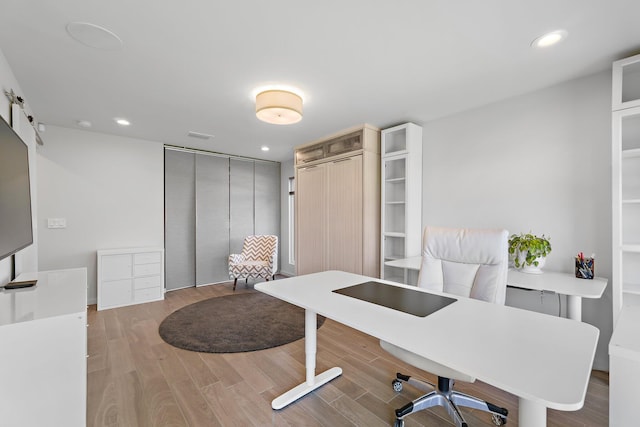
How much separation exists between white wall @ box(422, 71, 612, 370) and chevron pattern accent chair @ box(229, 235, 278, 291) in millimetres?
2896

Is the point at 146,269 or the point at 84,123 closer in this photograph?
the point at 84,123

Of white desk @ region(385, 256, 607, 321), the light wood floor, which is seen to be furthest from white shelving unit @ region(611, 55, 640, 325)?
the light wood floor

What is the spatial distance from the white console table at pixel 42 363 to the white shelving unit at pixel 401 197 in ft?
9.45

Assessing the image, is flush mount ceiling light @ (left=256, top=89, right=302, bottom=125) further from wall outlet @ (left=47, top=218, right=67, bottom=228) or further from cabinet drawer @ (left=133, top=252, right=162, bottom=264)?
wall outlet @ (left=47, top=218, right=67, bottom=228)

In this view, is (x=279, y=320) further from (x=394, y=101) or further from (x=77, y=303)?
(x=394, y=101)

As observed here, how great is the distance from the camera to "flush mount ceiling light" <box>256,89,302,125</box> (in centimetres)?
249

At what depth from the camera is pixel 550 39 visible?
183 centimetres

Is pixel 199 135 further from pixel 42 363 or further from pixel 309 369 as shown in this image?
pixel 309 369

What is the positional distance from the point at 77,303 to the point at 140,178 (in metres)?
3.26

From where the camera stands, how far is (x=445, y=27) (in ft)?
5.69

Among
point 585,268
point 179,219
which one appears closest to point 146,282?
point 179,219

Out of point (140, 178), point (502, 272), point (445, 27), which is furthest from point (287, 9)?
point (140, 178)

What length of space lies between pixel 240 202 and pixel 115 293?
7.94 feet

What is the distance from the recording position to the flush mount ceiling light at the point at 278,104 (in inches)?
98.0
